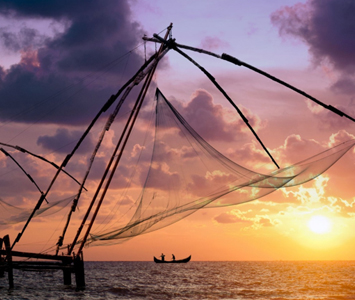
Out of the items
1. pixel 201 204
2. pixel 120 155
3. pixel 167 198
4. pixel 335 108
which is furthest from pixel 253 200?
pixel 120 155

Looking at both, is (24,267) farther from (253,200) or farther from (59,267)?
(253,200)

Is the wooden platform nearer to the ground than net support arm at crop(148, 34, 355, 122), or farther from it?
nearer to the ground

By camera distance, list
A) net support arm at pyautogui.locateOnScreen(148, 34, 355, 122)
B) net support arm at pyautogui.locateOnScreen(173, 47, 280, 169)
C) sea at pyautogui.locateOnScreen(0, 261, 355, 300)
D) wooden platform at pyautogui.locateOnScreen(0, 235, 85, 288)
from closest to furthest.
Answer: net support arm at pyautogui.locateOnScreen(148, 34, 355, 122), net support arm at pyautogui.locateOnScreen(173, 47, 280, 169), wooden platform at pyautogui.locateOnScreen(0, 235, 85, 288), sea at pyautogui.locateOnScreen(0, 261, 355, 300)

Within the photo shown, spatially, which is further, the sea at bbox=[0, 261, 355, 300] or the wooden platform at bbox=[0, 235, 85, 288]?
the sea at bbox=[0, 261, 355, 300]

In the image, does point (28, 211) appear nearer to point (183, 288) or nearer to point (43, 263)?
point (43, 263)

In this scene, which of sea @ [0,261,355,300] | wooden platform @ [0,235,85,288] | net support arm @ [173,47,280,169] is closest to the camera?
net support arm @ [173,47,280,169]

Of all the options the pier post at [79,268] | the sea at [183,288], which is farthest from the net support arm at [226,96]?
the sea at [183,288]

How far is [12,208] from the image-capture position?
22.2 meters

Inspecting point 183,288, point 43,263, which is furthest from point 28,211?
point 183,288

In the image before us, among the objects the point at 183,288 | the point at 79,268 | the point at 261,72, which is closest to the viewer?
the point at 261,72

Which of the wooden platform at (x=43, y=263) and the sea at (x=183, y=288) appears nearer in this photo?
the wooden platform at (x=43, y=263)

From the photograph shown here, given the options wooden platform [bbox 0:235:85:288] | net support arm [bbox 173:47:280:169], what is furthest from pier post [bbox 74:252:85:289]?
net support arm [bbox 173:47:280:169]

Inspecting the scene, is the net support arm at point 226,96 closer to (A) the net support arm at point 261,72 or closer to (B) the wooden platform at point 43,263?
(A) the net support arm at point 261,72

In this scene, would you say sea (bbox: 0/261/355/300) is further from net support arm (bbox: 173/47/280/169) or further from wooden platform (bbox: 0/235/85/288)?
net support arm (bbox: 173/47/280/169)
